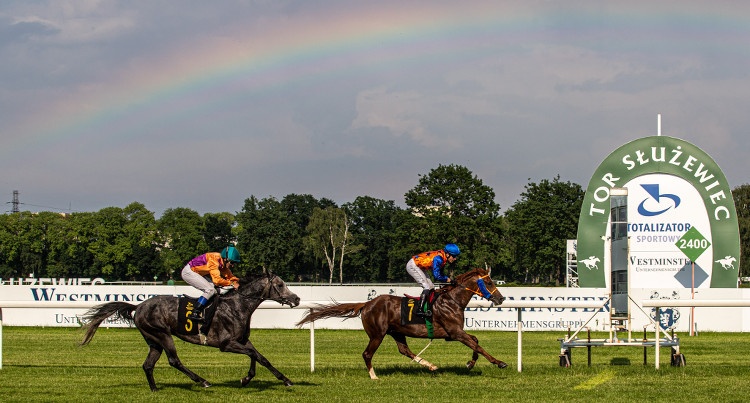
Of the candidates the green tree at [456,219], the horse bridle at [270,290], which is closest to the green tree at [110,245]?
the green tree at [456,219]

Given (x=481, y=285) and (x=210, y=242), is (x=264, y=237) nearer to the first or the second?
(x=210, y=242)

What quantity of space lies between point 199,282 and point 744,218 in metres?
83.3

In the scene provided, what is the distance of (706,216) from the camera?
26.0 metres

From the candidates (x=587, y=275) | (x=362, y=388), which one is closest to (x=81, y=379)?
(x=362, y=388)

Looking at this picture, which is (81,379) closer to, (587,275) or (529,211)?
(587,275)

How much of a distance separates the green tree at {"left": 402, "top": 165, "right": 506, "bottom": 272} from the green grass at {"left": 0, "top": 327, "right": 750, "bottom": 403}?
38.7 m

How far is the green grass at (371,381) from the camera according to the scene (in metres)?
9.44

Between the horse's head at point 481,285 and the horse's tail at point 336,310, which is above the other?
the horse's head at point 481,285

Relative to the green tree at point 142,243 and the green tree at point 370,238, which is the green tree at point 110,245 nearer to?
the green tree at point 142,243

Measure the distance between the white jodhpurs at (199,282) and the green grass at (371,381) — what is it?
→ 1.11 m

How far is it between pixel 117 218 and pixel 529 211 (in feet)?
149

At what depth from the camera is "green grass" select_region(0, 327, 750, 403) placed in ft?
31.0

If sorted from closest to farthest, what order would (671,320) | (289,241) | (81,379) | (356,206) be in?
(81,379) < (671,320) < (289,241) < (356,206)

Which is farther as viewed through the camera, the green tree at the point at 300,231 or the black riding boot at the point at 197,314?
the green tree at the point at 300,231
